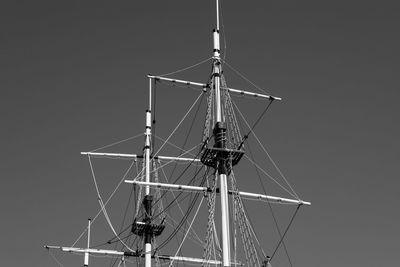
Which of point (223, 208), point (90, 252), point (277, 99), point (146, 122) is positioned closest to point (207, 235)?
point (223, 208)


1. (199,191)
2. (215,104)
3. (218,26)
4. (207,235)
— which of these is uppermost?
(218,26)

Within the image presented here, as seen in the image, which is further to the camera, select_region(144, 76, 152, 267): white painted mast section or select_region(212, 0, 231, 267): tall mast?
select_region(144, 76, 152, 267): white painted mast section

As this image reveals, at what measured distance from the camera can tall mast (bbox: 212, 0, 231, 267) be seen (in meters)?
42.5

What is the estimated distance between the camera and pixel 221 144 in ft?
154

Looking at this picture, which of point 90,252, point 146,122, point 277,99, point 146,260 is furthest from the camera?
point 90,252

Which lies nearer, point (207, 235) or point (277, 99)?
point (207, 235)

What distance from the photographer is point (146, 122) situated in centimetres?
7262

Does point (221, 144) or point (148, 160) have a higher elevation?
point (148, 160)

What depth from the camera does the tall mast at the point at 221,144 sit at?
42.5m

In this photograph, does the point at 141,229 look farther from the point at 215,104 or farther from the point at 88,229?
the point at 215,104

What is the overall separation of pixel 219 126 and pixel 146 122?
87.2 ft

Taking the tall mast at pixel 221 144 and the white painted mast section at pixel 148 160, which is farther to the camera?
the white painted mast section at pixel 148 160

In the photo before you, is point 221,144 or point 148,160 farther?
point 148,160

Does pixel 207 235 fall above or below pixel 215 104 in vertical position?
below
